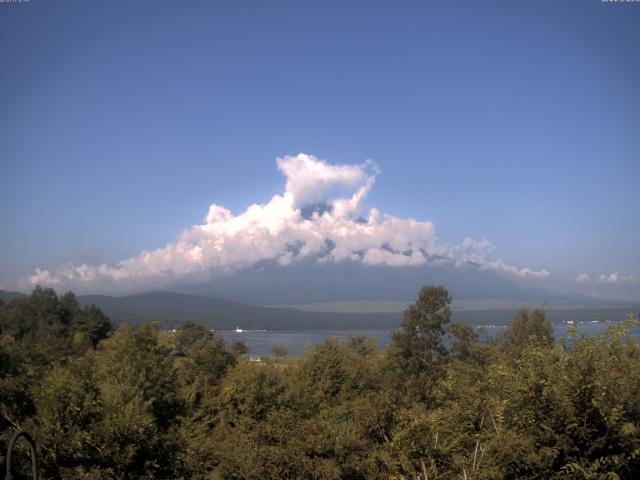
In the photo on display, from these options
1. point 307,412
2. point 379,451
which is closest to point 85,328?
point 307,412

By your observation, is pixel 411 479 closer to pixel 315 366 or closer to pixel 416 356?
pixel 315 366

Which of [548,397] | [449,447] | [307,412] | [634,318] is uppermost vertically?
[634,318]

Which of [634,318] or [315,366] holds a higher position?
[634,318]

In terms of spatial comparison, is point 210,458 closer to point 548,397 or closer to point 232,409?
point 232,409

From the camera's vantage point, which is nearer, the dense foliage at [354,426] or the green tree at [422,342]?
the dense foliage at [354,426]

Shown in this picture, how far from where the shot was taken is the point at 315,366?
127ft

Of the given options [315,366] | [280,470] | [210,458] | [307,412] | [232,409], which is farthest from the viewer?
[315,366]

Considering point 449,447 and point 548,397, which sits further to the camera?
point 449,447

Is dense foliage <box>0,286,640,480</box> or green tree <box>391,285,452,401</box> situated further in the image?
green tree <box>391,285,452,401</box>

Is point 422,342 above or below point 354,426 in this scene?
above

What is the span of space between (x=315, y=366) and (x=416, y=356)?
9.91m

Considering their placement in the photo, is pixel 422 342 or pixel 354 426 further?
pixel 422 342

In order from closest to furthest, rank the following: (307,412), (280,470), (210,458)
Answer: (280,470) → (210,458) → (307,412)

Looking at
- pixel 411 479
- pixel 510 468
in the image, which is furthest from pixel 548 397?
pixel 411 479
